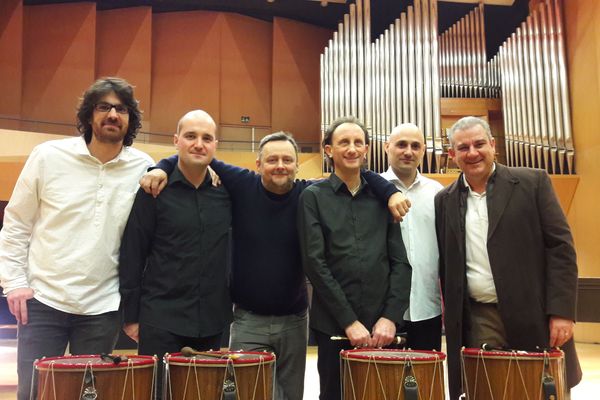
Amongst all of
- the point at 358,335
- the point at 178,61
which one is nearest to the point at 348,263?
the point at 358,335


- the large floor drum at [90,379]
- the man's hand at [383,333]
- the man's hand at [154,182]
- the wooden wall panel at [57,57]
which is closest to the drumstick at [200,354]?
the large floor drum at [90,379]

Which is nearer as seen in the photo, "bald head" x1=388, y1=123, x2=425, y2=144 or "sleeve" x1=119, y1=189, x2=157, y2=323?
"sleeve" x1=119, y1=189, x2=157, y2=323

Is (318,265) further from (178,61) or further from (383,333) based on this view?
(178,61)

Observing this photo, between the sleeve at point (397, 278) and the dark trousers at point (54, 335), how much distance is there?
1039 millimetres

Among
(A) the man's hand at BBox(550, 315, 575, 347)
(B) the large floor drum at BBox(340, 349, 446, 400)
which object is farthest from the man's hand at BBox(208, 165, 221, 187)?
(A) the man's hand at BBox(550, 315, 575, 347)

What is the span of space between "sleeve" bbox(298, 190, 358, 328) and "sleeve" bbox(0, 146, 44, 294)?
1.00m

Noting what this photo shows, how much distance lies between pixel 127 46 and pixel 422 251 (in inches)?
294

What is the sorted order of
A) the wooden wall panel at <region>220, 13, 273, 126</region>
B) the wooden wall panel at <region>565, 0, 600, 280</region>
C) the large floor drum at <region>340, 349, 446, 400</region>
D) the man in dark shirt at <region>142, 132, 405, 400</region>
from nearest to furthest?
the large floor drum at <region>340, 349, 446, 400</region>, the man in dark shirt at <region>142, 132, 405, 400</region>, the wooden wall panel at <region>565, 0, 600, 280</region>, the wooden wall panel at <region>220, 13, 273, 126</region>

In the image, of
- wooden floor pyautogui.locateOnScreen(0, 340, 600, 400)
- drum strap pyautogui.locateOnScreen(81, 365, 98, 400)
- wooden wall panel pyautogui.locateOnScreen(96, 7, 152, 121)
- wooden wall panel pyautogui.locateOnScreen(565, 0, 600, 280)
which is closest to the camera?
drum strap pyautogui.locateOnScreen(81, 365, 98, 400)

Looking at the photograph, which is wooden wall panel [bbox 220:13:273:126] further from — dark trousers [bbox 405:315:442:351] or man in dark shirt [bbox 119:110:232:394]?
dark trousers [bbox 405:315:442:351]

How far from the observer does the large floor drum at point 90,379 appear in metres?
1.61

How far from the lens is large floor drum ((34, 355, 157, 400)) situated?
5.29 ft

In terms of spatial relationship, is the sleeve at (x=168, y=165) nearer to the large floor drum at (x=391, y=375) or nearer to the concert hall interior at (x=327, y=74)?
the large floor drum at (x=391, y=375)

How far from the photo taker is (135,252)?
2.07 m
